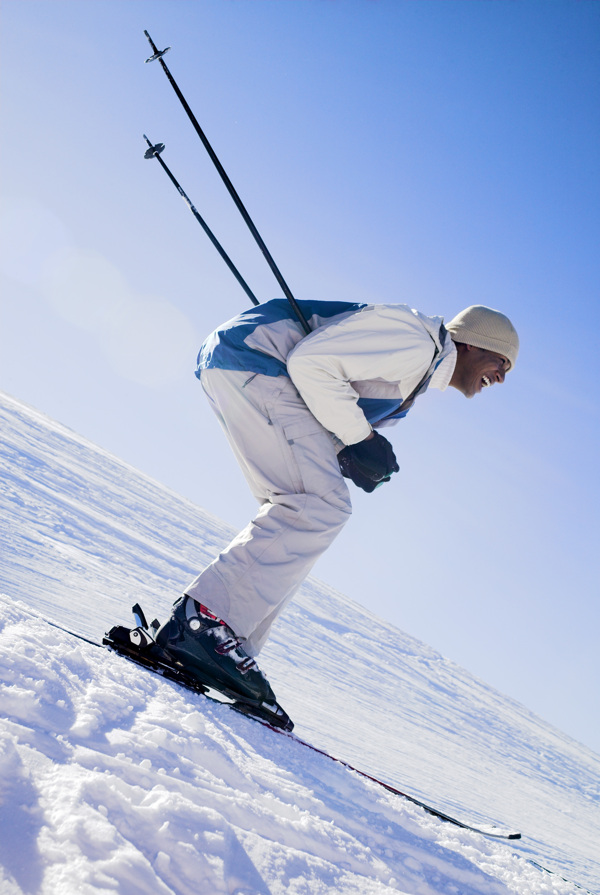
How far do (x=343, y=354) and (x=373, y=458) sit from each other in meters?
0.43

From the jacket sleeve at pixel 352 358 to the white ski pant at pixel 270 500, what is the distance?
0.10 metres

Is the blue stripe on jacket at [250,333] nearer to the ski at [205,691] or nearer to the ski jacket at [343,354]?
the ski jacket at [343,354]

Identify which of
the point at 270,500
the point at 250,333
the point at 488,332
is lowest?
the point at 270,500

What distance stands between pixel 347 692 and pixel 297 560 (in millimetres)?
3743

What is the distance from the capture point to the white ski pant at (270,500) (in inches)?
78.3

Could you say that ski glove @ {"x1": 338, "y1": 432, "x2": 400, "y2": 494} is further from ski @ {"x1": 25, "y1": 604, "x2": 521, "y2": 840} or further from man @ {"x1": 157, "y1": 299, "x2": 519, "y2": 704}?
ski @ {"x1": 25, "y1": 604, "x2": 521, "y2": 840}

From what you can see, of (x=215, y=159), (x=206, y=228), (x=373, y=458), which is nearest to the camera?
(x=373, y=458)

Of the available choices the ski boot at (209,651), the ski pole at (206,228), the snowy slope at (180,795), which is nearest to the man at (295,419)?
the ski boot at (209,651)

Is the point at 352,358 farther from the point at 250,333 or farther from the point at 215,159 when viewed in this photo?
the point at 215,159

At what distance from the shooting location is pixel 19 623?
1.47 metres

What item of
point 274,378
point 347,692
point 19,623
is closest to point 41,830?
point 19,623

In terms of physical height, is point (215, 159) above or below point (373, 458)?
above

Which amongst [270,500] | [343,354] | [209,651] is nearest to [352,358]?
[343,354]

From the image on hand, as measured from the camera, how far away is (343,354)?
6.97ft
